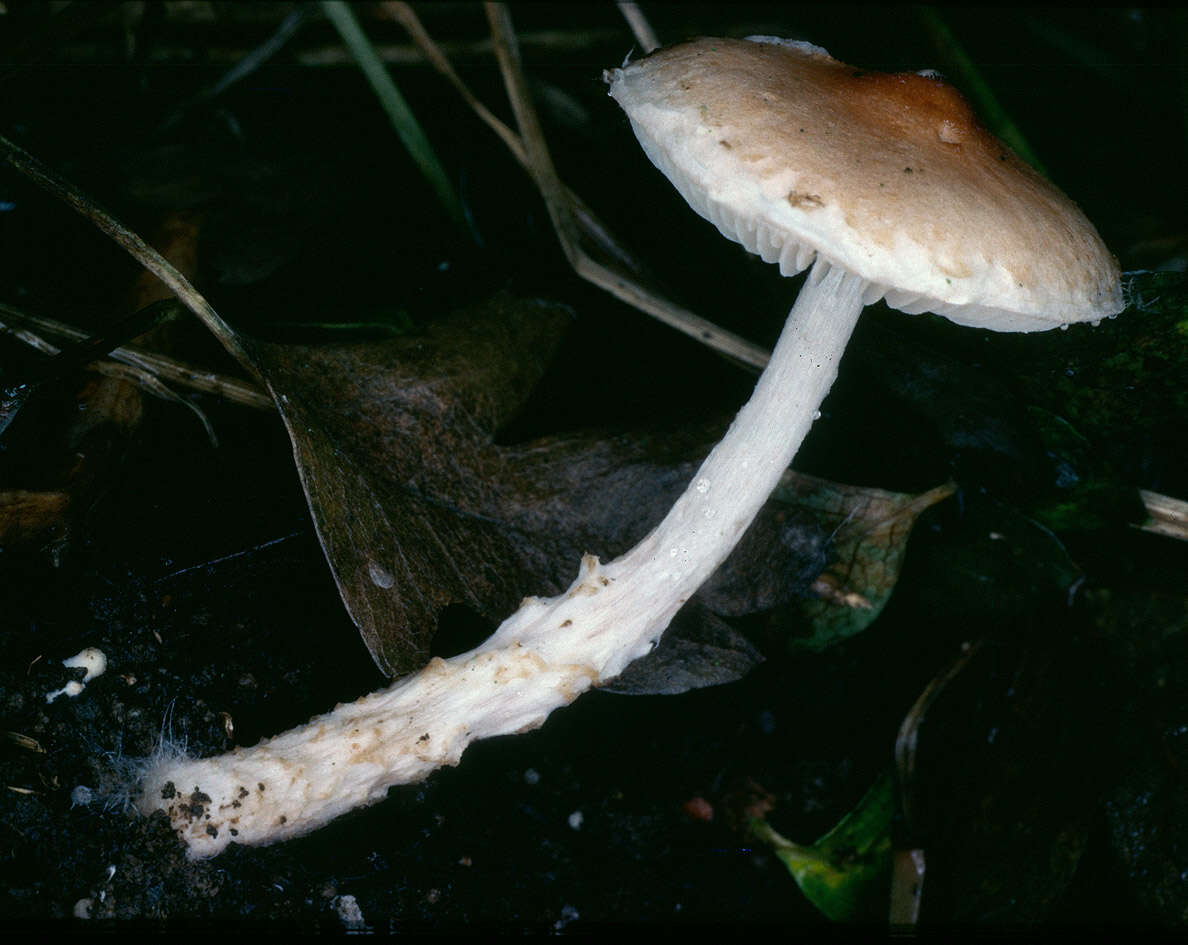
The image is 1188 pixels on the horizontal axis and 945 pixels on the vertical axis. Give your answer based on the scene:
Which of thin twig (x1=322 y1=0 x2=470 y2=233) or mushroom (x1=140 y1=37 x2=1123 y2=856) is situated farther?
thin twig (x1=322 y1=0 x2=470 y2=233)

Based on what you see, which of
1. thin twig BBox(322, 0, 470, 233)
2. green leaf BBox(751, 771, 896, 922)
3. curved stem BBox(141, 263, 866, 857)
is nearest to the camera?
curved stem BBox(141, 263, 866, 857)

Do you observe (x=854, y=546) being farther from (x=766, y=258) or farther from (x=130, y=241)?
(x=130, y=241)

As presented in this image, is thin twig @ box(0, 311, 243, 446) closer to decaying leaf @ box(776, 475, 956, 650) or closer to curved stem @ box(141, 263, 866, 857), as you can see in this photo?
curved stem @ box(141, 263, 866, 857)

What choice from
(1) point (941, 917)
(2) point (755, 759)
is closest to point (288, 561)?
(2) point (755, 759)

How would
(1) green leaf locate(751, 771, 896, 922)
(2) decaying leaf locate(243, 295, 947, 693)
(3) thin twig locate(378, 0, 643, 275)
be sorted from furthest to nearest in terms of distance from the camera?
(3) thin twig locate(378, 0, 643, 275)
(1) green leaf locate(751, 771, 896, 922)
(2) decaying leaf locate(243, 295, 947, 693)

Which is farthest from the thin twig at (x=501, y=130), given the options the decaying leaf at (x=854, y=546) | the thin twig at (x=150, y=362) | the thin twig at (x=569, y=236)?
the thin twig at (x=150, y=362)

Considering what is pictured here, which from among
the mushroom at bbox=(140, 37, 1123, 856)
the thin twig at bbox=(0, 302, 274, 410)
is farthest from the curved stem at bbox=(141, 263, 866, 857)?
the thin twig at bbox=(0, 302, 274, 410)

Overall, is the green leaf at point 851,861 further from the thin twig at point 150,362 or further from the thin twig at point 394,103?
the thin twig at point 394,103

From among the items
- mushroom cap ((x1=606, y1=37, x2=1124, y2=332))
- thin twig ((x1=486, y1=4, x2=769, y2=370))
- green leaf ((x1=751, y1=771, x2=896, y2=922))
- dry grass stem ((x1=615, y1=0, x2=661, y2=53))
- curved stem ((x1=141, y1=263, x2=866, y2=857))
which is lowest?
green leaf ((x1=751, y1=771, x2=896, y2=922))

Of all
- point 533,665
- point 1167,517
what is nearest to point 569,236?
point 533,665
